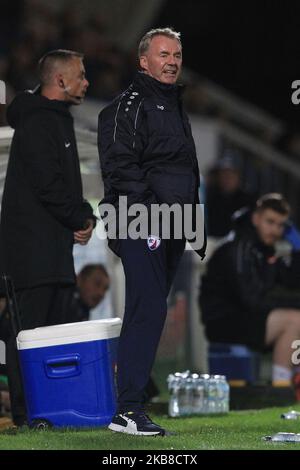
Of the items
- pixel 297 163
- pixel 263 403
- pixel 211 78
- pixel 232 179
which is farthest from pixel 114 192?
pixel 211 78

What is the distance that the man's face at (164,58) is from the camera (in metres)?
7.25

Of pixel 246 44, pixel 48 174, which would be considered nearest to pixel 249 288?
pixel 48 174

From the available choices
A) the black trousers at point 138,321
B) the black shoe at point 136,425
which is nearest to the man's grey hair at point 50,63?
the black trousers at point 138,321

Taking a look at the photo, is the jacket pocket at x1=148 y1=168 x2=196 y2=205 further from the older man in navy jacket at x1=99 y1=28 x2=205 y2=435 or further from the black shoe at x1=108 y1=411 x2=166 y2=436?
the black shoe at x1=108 y1=411 x2=166 y2=436

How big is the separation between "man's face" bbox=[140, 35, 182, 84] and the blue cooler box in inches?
49.5

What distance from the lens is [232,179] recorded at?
45.5 ft

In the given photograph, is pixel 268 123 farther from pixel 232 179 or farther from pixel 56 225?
pixel 56 225

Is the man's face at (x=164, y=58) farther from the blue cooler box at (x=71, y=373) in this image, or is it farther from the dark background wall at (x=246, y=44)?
the dark background wall at (x=246, y=44)

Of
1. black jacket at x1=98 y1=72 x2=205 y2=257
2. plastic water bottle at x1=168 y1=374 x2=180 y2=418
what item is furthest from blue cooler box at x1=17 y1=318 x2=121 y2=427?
plastic water bottle at x1=168 y1=374 x2=180 y2=418

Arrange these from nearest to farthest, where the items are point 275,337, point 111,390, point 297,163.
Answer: point 111,390
point 275,337
point 297,163

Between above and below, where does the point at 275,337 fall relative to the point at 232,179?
below

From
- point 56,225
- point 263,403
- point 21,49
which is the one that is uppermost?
point 21,49

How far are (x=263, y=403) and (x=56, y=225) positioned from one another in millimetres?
2718

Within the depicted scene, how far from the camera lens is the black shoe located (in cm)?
707
